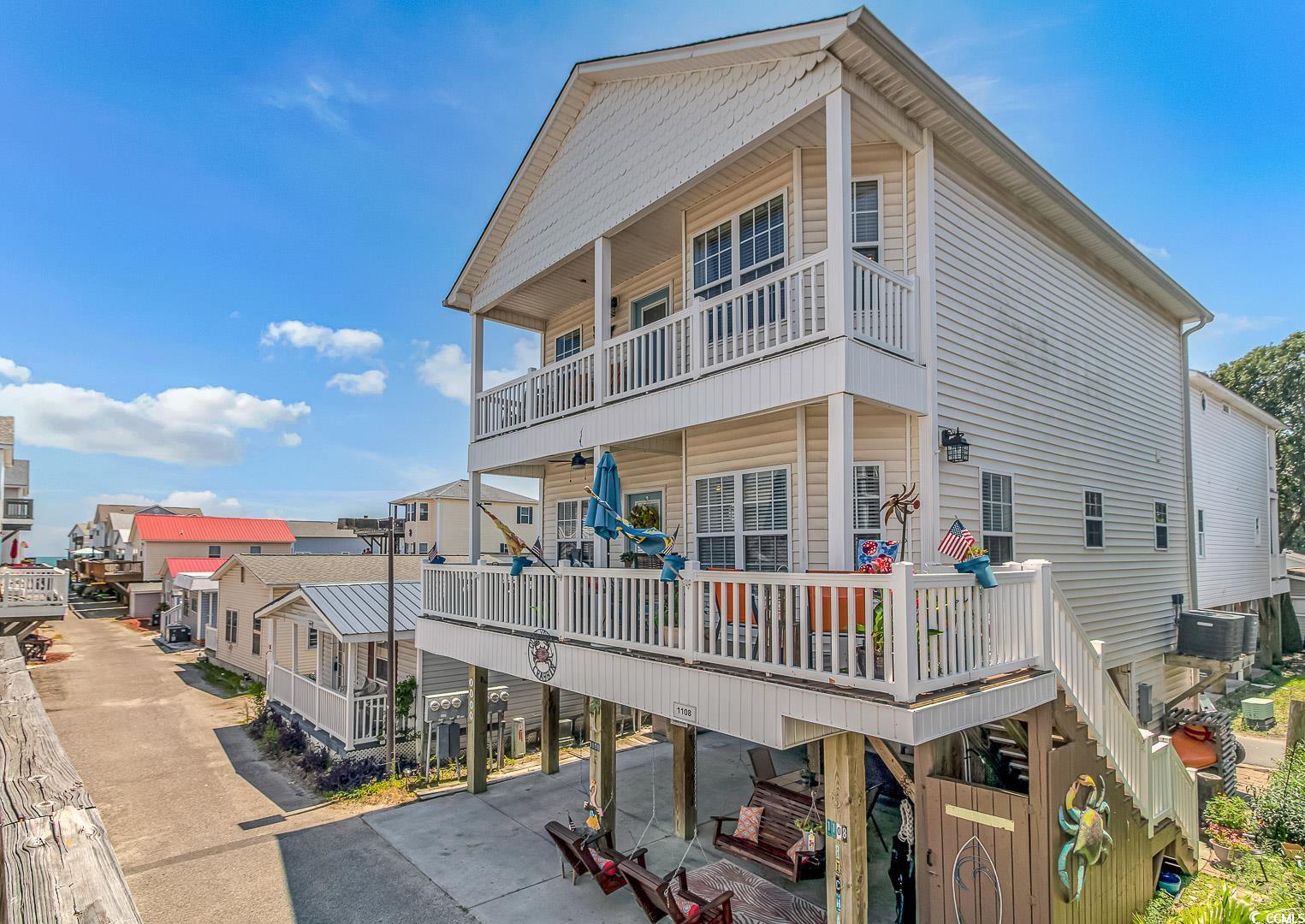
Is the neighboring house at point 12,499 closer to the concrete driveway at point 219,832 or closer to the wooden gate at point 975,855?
the concrete driveway at point 219,832

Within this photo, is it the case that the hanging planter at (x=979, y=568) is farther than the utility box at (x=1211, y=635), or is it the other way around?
the utility box at (x=1211, y=635)

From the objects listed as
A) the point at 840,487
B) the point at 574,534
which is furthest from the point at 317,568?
the point at 840,487

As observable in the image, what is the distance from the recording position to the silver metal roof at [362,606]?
14.4m

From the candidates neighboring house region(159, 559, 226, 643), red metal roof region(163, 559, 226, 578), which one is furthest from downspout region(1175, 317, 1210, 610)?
red metal roof region(163, 559, 226, 578)

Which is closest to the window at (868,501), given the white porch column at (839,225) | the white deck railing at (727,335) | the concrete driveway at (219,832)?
the white deck railing at (727,335)

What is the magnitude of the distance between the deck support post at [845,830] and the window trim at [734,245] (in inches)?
201

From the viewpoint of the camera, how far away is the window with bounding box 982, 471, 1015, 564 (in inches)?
353

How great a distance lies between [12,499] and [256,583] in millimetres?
29219

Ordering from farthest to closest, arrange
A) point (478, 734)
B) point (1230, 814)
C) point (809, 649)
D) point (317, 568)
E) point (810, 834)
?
point (317, 568)
point (478, 734)
point (1230, 814)
point (810, 834)
point (809, 649)

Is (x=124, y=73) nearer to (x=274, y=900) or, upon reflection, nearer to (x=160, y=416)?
(x=274, y=900)

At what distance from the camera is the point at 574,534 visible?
1380cm

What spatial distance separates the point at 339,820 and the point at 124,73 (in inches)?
532

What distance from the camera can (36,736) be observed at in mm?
1962

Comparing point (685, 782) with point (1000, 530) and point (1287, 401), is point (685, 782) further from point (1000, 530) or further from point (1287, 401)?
point (1287, 401)
